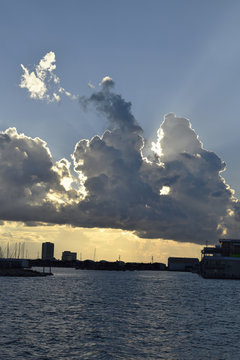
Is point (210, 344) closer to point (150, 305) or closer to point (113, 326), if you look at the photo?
point (113, 326)

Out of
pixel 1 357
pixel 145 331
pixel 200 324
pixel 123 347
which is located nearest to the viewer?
pixel 1 357

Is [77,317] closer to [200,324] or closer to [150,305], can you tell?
[200,324]

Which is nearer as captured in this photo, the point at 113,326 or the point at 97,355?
the point at 97,355

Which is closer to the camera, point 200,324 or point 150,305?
point 200,324

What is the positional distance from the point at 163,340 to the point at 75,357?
14.8 metres

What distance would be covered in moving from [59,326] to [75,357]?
20.4m

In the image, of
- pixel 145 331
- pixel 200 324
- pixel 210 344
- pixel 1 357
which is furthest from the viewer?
pixel 200 324

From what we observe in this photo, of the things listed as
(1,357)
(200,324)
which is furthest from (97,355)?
(200,324)

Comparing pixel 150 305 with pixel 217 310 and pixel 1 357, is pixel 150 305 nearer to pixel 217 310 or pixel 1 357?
pixel 217 310

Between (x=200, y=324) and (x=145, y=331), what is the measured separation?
42.7 ft

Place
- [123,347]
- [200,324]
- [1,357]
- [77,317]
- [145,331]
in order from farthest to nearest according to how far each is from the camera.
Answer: [77,317]
[200,324]
[145,331]
[123,347]
[1,357]

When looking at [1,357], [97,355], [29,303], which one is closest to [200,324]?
[97,355]

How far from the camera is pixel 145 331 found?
62031 mm

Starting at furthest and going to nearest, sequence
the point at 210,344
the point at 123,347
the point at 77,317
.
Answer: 1. the point at 77,317
2. the point at 210,344
3. the point at 123,347
